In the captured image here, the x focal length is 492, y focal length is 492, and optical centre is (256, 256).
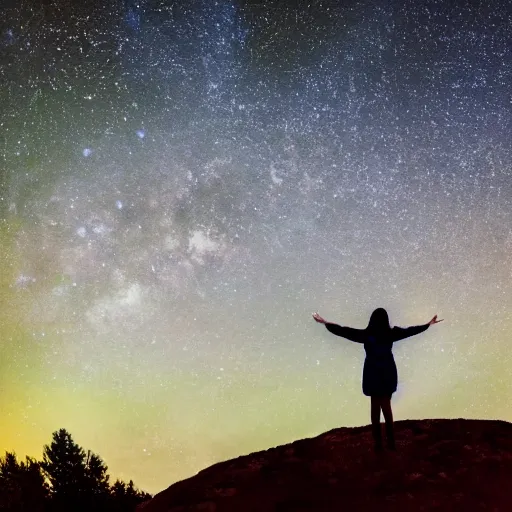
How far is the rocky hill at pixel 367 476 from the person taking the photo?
801 cm

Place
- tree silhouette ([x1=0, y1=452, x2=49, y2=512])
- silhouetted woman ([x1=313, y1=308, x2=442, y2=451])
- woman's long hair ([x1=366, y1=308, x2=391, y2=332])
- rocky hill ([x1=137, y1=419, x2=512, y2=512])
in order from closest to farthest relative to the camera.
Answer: rocky hill ([x1=137, y1=419, x2=512, y2=512]), silhouetted woman ([x1=313, y1=308, x2=442, y2=451]), woman's long hair ([x1=366, y1=308, x2=391, y2=332]), tree silhouette ([x1=0, y1=452, x2=49, y2=512])

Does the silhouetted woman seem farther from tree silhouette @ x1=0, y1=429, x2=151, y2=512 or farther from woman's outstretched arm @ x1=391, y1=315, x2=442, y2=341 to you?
tree silhouette @ x1=0, y1=429, x2=151, y2=512

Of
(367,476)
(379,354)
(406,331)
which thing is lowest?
(367,476)

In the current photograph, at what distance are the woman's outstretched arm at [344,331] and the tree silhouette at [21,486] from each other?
17.1 m

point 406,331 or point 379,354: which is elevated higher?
point 406,331

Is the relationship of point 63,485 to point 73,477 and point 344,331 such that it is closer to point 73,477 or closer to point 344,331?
point 73,477

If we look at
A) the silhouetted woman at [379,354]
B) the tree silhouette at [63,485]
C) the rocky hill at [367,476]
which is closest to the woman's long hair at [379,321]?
the silhouetted woman at [379,354]

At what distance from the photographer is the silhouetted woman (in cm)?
816

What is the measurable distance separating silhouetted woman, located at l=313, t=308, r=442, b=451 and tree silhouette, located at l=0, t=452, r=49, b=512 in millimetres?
17316

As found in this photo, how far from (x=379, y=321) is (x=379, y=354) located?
21.5 inches

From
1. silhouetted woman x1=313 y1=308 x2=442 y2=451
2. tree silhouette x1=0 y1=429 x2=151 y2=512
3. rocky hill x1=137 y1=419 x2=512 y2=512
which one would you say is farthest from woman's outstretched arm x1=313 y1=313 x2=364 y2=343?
tree silhouette x1=0 y1=429 x2=151 y2=512

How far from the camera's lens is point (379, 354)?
27.0 feet

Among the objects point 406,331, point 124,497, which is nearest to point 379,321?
point 406,331

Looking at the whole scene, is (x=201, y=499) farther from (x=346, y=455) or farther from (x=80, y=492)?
(x=80, y=492)
